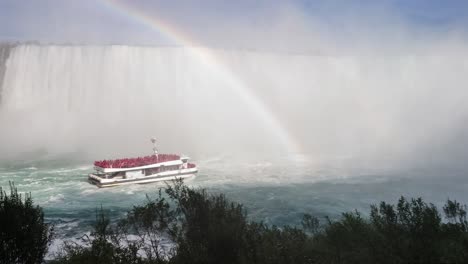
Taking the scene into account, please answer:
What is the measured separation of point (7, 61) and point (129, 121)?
59.1 ft

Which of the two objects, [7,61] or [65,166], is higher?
[7,61]

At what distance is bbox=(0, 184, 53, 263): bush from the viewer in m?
11.2

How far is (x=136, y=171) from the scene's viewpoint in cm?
3097

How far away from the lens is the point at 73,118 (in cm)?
6153

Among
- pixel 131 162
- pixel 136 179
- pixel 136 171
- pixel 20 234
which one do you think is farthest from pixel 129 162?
pixel 20 234

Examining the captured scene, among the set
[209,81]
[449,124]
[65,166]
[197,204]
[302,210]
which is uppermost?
[209,81]

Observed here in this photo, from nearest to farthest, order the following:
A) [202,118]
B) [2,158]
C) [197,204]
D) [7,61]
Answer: [197,204] < [2,158] < [7,61] < [202,118]

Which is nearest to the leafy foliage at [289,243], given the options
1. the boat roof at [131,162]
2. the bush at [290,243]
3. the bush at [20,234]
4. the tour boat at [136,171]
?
the bush at [290,243]

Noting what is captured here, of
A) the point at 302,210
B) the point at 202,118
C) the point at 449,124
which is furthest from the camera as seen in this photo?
the point at 449,124

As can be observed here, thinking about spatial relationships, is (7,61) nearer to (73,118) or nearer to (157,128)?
(73,118)

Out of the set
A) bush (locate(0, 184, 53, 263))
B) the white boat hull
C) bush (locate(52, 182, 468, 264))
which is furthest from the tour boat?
bush (locate(52, 182, 468, 264))

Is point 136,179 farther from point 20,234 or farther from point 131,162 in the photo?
point 20,234

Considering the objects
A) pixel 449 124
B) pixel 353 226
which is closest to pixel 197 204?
pixel 353 226

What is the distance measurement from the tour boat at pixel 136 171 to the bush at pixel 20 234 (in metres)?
18.1
